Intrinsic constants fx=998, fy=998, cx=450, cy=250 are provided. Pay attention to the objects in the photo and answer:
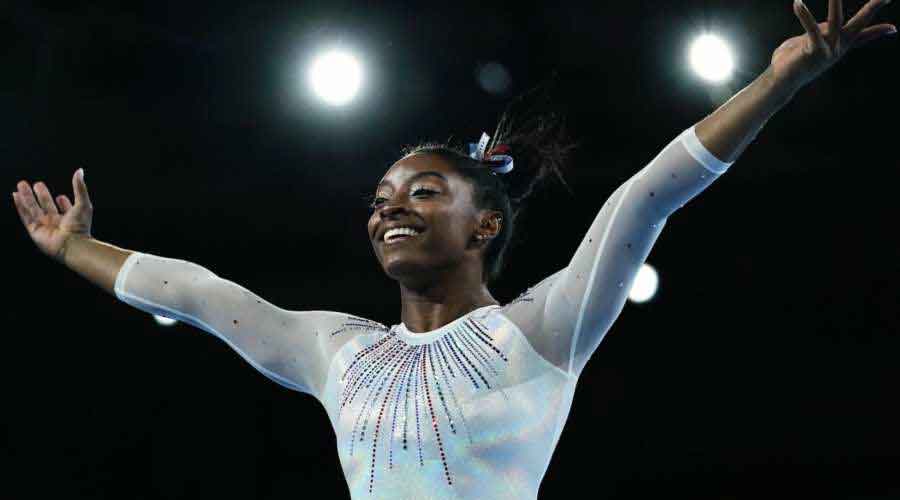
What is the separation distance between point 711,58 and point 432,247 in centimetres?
179

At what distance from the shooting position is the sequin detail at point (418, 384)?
164 centimetres

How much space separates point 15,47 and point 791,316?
9.76 feet

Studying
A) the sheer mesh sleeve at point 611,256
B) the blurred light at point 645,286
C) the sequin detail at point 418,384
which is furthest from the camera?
the blurred light at point 645,286

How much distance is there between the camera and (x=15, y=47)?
10.9 ft

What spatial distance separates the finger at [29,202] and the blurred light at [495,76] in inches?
66.8

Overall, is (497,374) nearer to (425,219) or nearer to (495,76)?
(425,219)

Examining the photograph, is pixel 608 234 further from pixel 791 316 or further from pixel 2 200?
pixel 2 200

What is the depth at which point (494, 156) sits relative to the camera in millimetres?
2076

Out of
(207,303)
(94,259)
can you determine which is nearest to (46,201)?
(94,259)

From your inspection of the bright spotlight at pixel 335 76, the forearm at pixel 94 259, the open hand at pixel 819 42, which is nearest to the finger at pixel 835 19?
the open hand at pixel 819 42

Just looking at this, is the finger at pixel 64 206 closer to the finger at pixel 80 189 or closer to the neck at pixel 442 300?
the finger at pixel 80 189

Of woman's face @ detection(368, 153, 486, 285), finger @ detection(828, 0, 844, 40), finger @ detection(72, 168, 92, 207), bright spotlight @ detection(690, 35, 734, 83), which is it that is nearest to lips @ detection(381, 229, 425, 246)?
woman's face @ detection(368, 153, 486, 285)

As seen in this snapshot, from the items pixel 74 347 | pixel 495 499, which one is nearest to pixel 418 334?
pixel 495 499

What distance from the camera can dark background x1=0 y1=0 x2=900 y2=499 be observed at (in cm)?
334
